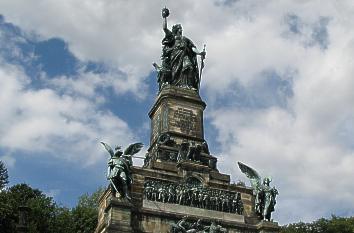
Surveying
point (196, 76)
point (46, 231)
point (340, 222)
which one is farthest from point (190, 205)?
point (340, 222)

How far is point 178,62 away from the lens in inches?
1170

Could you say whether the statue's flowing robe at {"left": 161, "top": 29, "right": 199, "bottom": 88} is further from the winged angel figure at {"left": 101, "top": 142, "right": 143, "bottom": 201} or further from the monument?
the winged angel figure at {"left": 101, "top": 142, "right": 143, "bottom": 201}

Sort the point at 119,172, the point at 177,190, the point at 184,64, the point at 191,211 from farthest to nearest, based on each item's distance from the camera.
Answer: the point at 184,64
the point at 177,190
the point at 191,211
the point at 119,172

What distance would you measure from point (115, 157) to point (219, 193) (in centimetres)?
519

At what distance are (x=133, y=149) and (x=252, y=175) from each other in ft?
19.9

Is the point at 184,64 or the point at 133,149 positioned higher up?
the point at 184,64

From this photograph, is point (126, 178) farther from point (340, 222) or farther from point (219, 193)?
point (340, 222)

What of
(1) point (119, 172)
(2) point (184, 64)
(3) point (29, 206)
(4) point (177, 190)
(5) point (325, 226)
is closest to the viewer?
(1) point (119, 172)

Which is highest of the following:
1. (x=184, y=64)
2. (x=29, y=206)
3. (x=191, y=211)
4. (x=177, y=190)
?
(x=184, y=64)

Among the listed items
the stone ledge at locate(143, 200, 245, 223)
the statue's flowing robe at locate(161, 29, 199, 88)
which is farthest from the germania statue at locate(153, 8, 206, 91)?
the stone ledge at locate(143, 200, 245, 223)

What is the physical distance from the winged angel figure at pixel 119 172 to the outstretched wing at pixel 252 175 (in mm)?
5931

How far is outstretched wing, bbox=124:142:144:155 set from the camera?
24.0 m

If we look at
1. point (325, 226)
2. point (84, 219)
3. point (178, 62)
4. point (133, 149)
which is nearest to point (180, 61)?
point (178, 62)

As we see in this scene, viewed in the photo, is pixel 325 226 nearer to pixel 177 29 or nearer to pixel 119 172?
pixel 177 29
